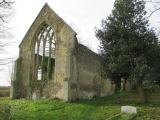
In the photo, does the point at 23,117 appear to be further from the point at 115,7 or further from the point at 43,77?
the point at 115,7

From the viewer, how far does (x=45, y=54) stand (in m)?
33.0

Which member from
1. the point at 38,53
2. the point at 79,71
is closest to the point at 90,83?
the point at 79,71

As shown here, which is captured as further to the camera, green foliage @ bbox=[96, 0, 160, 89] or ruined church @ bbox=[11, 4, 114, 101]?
ruined church @ bbox=[11, 4, 114, 101]

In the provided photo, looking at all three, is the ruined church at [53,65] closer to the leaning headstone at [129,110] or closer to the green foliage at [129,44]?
the green foliage at [129,44]

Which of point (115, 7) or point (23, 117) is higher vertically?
point (115, 7)

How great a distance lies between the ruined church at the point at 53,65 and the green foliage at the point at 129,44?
256 cm

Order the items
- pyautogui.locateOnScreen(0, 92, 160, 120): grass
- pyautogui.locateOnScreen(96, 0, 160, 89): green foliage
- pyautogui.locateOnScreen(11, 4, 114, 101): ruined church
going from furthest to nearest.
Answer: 1. pyautogui.locateOnScreen(11, 4, 114, 101): ruined church
2. pyautogui.locateOnScreen(96, 0, 160, 89): green foliage
3. pyautogui.locateOnScreen(0, 92, 160, 120): grass

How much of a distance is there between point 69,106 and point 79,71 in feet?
17.4

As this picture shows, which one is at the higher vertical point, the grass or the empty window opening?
the empty window opening

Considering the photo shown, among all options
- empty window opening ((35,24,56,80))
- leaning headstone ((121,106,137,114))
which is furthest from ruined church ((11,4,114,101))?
leaning headstone ((121,106,137,114))

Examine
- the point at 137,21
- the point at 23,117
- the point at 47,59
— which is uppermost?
the point at 137,21

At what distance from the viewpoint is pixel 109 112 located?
24.5 metres

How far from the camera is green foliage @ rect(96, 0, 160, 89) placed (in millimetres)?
28875

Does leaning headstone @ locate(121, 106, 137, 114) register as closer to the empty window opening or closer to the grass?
the grass
